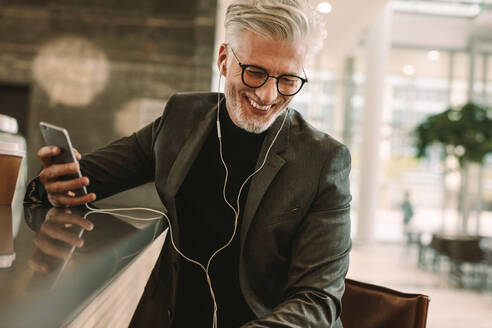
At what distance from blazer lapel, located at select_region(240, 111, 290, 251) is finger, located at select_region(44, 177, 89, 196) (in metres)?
0.52

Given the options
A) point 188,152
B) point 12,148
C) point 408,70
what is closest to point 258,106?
point 188,152

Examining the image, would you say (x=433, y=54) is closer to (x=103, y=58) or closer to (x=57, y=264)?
(x=103, y=58)

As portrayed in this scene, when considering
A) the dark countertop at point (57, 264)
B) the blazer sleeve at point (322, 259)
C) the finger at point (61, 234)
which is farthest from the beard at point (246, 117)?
the finger at point (61, 234)

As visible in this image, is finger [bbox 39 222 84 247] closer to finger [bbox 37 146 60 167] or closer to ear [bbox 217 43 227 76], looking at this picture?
finger [bbox 37 146 60 167]

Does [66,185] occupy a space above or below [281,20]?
below

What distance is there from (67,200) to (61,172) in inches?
4.3

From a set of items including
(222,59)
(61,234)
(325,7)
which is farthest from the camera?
(325,7)

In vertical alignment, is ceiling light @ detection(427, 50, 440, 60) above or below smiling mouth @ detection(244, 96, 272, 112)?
above

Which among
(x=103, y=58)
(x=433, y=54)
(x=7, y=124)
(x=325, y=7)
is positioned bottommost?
(x=7, y=124)

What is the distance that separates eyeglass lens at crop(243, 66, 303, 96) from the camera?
1.40 metres

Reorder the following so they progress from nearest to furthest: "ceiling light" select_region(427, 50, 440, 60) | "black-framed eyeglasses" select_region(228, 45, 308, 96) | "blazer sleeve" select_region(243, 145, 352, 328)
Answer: "blazer sleeve" select_region(243, 145, 352, 328), "black-framed eyeglasses" select_region(228, 45, 308, 96), "ceiling light" select_region(427, 50, 440, 60)

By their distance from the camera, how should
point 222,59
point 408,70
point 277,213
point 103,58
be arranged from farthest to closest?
point 408,70
point 103,58
point 222,59
point 277,213

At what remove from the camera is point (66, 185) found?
1.50 meters

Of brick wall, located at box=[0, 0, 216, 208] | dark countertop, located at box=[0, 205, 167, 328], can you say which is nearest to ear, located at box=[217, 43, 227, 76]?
dark countertop, located at box=[0, 205, 167, 328]
